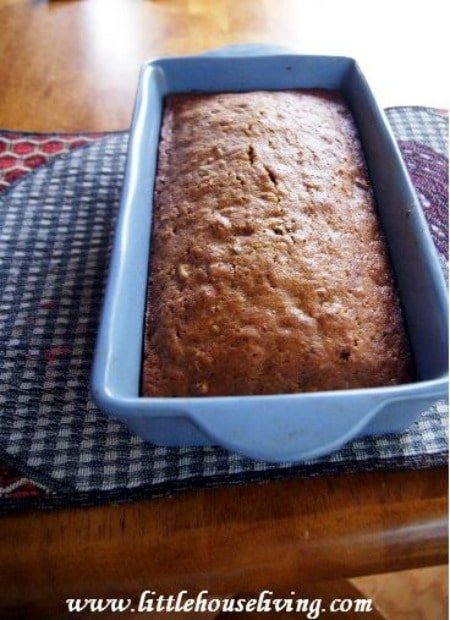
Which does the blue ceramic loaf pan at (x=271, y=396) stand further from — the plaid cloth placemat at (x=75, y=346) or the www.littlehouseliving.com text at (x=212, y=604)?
the www.littlehouseliving.com text at (x=212, y=604)

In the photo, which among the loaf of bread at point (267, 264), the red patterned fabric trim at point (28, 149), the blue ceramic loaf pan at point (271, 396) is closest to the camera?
the blue ceramic loaf pan at point (271, 396)

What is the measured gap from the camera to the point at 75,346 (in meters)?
0.78

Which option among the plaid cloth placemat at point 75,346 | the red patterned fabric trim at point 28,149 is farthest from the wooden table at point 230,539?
the red patterned fabric trim at point 28,149

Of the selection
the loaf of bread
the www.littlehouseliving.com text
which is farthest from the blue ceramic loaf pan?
the www.littlehouseliving.com text

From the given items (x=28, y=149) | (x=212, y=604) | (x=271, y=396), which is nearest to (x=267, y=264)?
(x=271, y=396)

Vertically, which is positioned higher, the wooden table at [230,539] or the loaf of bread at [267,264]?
the loaf of bread at [267,264]

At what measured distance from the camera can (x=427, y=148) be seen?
1.02m

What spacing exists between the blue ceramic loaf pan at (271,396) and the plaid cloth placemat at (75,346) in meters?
0.04

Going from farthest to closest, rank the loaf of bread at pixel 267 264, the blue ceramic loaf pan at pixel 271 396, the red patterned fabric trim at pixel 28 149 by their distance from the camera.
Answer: the red patterned fabric trim at pixel 28 149, the loaf of bread at pixel 267 264, the blue ceramic loaf pan at pixel 271 396

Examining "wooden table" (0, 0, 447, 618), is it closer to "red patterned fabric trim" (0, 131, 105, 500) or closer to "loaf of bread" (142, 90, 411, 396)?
"loaf of bread" (142, 90, 411, 396)

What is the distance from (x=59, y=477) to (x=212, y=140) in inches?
20.9

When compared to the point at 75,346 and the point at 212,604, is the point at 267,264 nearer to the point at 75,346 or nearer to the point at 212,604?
the point at 75,346

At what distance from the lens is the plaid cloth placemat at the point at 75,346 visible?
2.06 feet

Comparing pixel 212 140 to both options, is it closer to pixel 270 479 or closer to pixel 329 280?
pixel 329 280
